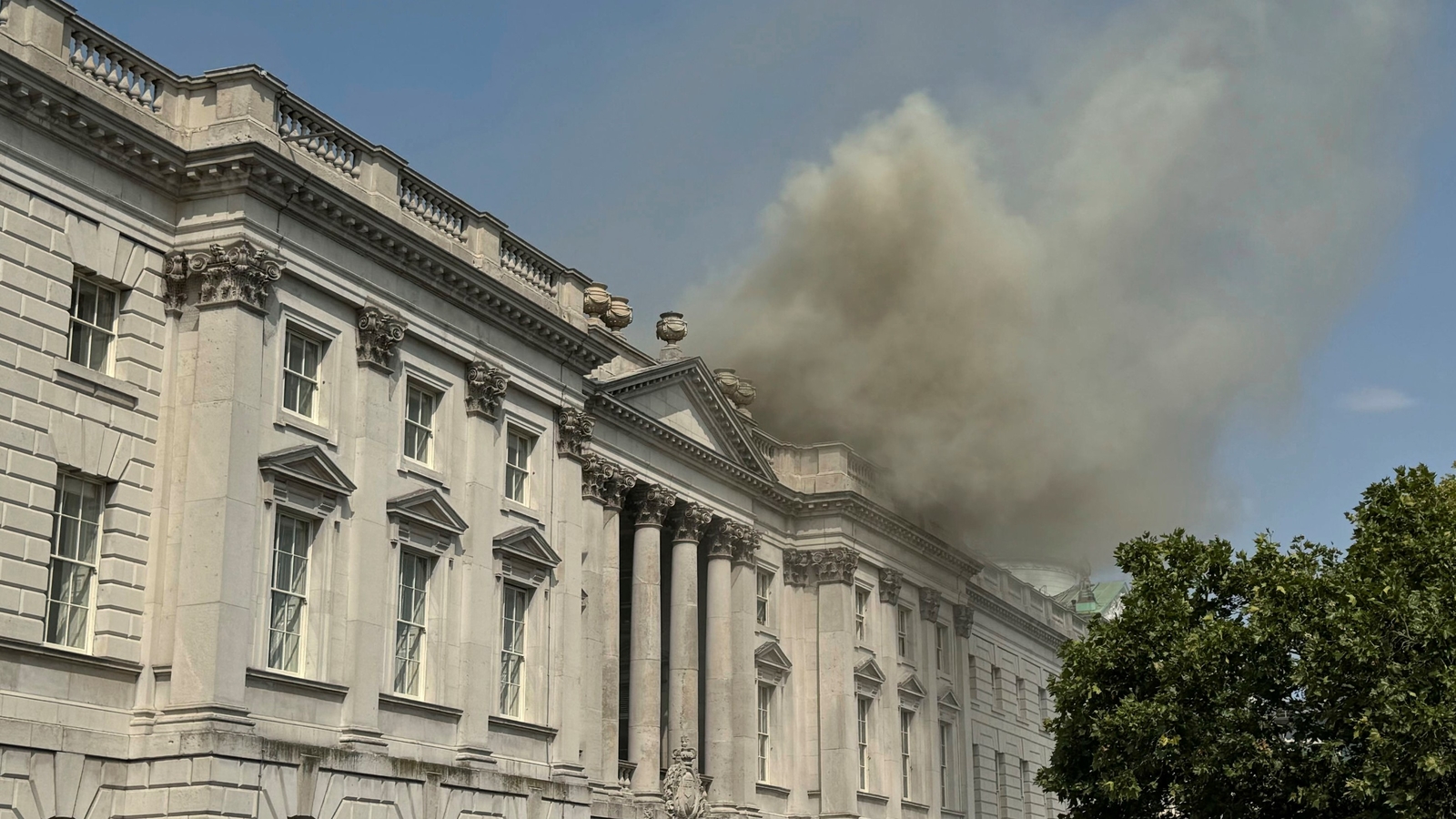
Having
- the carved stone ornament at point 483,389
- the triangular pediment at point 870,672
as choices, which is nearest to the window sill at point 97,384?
the carved stone ornament at point 483,389

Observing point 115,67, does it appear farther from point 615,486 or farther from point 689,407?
point 689,407

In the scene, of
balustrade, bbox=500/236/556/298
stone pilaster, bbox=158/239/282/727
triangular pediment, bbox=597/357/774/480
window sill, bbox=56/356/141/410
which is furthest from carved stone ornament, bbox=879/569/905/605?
window sill, bbox=56/356/141/410

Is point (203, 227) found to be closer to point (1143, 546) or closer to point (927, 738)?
point (1143, 546)

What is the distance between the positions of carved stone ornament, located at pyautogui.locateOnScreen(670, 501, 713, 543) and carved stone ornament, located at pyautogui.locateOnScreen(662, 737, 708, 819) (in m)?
5.94

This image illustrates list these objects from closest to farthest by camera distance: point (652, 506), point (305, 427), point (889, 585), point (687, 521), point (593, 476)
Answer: point (305, 427), point (593, 476), point (652, 506), point (687, 521), point (889, 585)

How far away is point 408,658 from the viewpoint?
31359 millimetres

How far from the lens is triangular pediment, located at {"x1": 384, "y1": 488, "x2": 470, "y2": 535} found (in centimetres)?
3089

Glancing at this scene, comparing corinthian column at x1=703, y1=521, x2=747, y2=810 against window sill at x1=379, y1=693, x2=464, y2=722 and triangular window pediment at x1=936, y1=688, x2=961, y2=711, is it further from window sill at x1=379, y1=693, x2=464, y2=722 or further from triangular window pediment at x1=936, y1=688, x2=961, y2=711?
window sill at x1=379, y1=693, x2=464, y2=722

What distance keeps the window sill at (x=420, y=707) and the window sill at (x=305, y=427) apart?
4.60m

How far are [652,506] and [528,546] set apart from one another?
10497mm

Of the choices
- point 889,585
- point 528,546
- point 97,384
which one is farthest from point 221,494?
point 889,585

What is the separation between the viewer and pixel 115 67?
27344 millimetres

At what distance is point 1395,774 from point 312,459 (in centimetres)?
Answer: 2070

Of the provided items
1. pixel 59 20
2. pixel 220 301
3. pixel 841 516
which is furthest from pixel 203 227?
pixel 841 516
